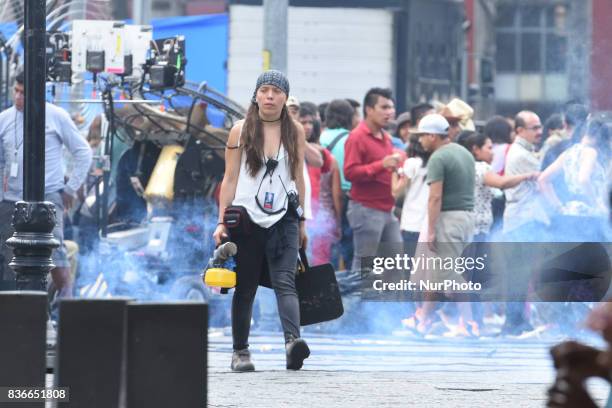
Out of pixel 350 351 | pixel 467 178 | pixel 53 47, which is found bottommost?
pixel 350 351

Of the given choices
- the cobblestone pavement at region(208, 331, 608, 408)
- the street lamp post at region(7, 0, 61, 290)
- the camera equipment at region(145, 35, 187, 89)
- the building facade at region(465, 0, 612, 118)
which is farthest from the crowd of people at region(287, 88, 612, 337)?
the building facade at region(465, 0, 612, 118)

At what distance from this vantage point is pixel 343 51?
25547mm

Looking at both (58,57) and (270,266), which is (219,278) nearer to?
(270,266)

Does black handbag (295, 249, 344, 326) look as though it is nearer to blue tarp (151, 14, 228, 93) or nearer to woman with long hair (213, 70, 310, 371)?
woman with long hair (213, 70, 310, 371)

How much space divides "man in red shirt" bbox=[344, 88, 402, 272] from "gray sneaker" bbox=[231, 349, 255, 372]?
13.6 ft

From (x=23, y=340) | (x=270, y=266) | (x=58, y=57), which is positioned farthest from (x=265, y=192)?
(x=58, y=57)

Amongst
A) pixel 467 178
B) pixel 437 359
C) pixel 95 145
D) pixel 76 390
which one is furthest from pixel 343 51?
pixel 76 390

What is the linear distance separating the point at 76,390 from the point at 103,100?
8945 mm

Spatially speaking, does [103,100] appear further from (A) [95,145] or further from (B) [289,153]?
(B) [289,153]

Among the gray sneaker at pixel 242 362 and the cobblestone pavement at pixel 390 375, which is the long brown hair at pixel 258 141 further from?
the cobblestone pavement at pixel 390 375

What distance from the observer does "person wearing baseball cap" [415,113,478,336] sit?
1296 centimetres

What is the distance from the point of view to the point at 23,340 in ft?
19.2

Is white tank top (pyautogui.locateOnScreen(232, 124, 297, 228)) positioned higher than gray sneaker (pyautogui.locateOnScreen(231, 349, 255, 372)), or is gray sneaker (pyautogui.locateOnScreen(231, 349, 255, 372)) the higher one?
white tank top (pyautogui.locateOnScreen(232, 124, 297, 228))

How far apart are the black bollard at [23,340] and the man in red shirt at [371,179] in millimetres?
7799
